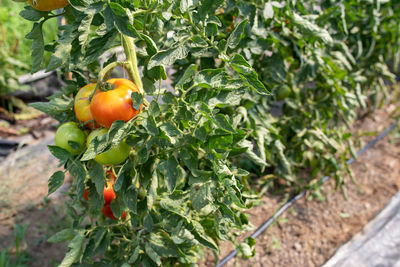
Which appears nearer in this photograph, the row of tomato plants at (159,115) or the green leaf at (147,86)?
the row of tomato plants at (159,115)

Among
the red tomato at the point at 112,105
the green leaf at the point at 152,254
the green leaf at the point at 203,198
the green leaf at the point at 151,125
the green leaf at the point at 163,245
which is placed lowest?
the green leaf at the point at 163,245

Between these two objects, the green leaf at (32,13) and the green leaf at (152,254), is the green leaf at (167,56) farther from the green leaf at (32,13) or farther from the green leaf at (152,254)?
the green leaf at (152,254)

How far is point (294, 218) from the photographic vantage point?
6.36 feet

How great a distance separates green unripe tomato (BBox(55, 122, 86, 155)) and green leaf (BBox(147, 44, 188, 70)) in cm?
29

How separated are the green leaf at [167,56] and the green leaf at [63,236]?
644mm

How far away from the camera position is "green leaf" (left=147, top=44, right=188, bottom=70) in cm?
86

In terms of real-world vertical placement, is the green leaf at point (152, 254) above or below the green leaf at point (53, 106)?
below

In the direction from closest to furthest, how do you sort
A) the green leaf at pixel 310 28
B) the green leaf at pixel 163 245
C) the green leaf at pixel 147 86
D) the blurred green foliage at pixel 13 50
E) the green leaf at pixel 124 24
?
1. the green leaf at pixel 124 24
2. the green leaf at pixel 147 86
3. the green leaf at pixel 163 245
4. the green leaf at pixel 310 28
5. the blurred green foliage at pixel 13 50

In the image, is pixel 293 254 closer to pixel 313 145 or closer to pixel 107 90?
pixel 313 145

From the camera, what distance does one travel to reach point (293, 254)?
174cm

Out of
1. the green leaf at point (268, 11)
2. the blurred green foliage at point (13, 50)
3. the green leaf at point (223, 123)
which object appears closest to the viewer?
the green leaf at point (223, 123)

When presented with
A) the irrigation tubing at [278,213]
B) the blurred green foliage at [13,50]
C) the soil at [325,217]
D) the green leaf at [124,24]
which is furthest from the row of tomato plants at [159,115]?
the blurred green foliage at [13,50]

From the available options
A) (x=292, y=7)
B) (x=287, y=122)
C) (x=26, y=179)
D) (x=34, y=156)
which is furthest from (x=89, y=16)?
(x=34, y=156)

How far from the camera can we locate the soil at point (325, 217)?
1721 millimetres
